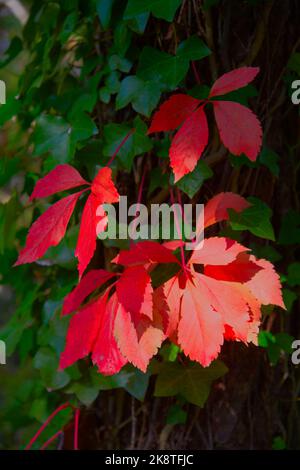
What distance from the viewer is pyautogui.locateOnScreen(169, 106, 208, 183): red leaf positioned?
2.63 ft

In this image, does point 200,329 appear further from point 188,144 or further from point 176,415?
point 176,415

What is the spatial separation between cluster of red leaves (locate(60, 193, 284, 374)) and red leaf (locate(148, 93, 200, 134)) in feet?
0.62

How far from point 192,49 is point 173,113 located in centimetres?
14

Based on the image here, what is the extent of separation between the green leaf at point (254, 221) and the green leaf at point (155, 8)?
333 millimetres

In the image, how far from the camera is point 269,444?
1114 mm

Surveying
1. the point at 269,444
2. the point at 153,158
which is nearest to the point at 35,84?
the point at 153,158

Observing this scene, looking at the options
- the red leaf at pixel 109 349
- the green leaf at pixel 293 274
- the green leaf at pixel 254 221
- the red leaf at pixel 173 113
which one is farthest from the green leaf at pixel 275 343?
the red leaf at pixel 173 113

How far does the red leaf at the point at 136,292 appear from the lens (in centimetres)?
75

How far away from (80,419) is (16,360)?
2210 millimetres

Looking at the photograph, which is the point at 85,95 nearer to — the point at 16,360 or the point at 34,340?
the point at 34,340

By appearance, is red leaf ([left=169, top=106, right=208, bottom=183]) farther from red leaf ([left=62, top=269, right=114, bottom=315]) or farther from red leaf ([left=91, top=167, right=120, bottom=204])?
red leaf ([left=62, top=269, right=114, bottom=315])

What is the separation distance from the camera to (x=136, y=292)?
0.77 meters

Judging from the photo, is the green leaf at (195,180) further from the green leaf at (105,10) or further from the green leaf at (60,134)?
the green leaf at (105,10)

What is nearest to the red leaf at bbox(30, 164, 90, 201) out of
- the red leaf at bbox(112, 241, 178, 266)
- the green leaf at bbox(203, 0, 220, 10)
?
the red leaf at bbox(112, 241, 178, 266)
